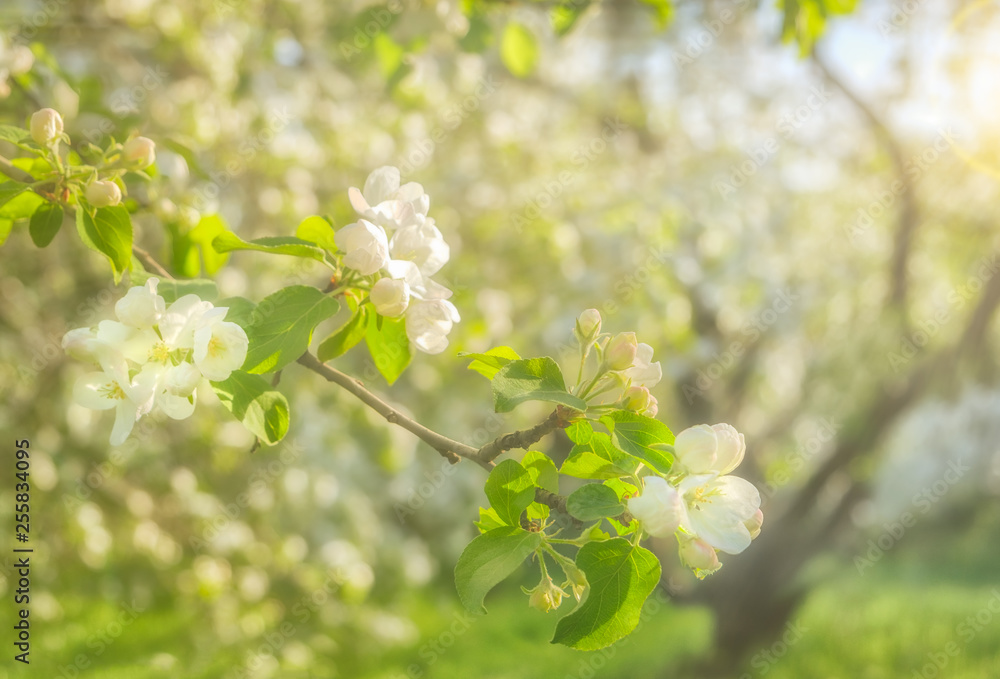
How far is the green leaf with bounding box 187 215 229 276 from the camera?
3.25 feet

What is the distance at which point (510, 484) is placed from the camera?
68 cm

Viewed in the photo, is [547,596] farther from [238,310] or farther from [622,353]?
[238,310]

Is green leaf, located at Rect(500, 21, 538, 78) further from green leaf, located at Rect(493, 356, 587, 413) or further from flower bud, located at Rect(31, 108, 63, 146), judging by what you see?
green leaf, located at Rect(493, 356, 587, 413)

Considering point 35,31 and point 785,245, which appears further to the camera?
point 785,245

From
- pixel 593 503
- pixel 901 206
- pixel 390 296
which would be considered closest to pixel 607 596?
pixel 593 503

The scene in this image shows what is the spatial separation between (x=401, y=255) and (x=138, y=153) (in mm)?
342

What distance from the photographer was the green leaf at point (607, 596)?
633 mm

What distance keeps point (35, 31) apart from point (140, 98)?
1.97ft

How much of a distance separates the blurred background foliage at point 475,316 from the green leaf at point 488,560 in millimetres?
1281

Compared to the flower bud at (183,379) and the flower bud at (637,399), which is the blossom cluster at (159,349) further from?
the flower bud at (637,399)

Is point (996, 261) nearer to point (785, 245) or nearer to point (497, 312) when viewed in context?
point (785, 245)

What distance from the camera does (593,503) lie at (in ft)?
2.16

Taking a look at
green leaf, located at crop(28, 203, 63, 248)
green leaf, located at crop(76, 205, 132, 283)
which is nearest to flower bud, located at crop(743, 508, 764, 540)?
green leaf, located at crop(76, 205, 132, 283)

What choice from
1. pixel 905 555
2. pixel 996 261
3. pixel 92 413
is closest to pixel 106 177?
pixel 92 413
